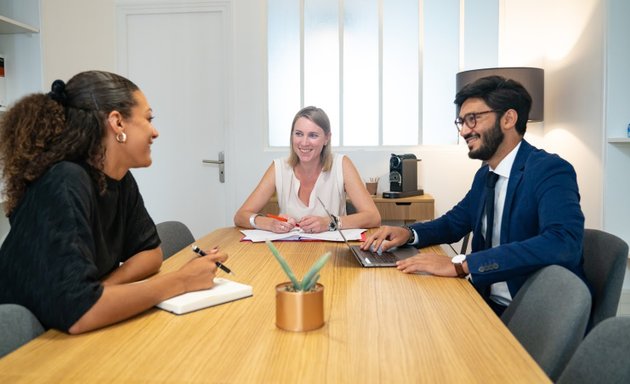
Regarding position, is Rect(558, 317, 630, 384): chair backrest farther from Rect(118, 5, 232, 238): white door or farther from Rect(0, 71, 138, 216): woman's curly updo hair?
Rect(118, 5, 232, 238): white door

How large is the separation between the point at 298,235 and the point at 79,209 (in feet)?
3.82

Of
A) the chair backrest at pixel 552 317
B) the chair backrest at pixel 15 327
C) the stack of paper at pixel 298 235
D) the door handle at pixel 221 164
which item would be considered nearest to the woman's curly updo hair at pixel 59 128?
the chair backrest at pixel 15 327

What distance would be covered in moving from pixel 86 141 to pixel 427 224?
4.40 feet

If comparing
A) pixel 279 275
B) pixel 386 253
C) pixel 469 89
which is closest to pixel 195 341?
pixel 279 275

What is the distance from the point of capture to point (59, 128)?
138 cm

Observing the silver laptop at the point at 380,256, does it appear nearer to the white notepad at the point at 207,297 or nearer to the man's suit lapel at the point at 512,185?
the man's suit lapel at the point at 512,185

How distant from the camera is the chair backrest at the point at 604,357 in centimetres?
94

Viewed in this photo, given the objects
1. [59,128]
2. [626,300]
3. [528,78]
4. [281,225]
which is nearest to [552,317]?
[59,128]

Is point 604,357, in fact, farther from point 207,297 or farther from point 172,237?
point 172,237

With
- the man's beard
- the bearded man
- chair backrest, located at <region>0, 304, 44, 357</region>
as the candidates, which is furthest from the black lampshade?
chair backrest, located at <region>0, 304, 44, 357</region>

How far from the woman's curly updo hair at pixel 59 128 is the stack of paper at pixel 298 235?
908 mm

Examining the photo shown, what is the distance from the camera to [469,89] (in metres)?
2.11

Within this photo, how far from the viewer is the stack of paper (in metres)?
2.24

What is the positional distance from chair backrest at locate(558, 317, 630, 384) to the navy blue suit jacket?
651 mm
